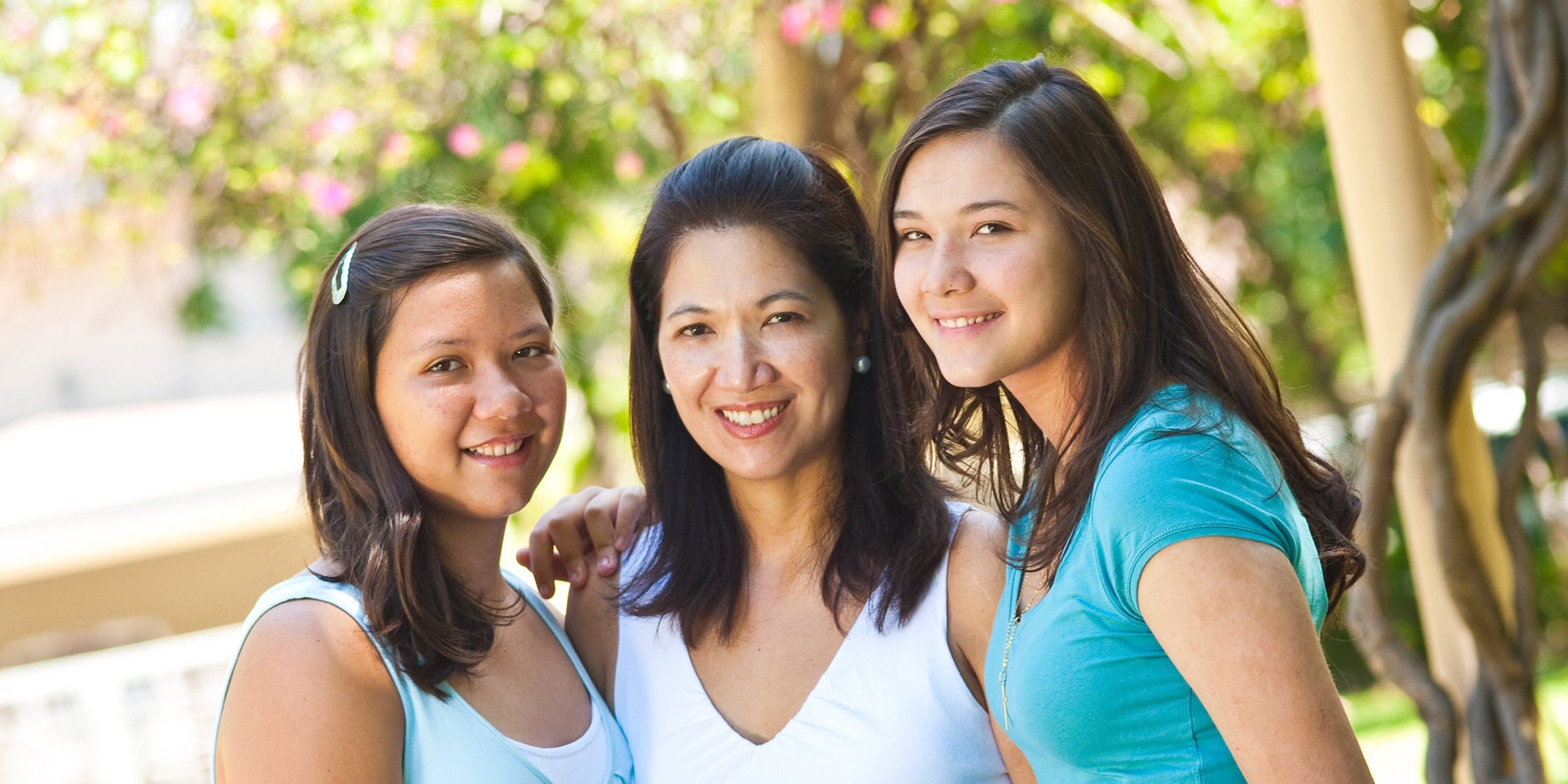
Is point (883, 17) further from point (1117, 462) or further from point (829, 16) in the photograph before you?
point (1117, 462)

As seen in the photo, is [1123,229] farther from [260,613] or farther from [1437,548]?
[1437,548]

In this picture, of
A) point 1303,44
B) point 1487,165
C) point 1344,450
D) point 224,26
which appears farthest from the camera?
point 1344,450

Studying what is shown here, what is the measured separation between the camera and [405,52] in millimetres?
4762

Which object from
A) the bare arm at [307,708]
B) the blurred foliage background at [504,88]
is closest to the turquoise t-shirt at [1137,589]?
the bare arm at [307,708]

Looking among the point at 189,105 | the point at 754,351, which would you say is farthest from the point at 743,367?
the point at 189,105

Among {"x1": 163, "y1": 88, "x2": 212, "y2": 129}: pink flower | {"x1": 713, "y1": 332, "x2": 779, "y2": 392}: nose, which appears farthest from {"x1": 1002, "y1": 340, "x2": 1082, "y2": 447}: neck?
{"x1": 163, "y1": 88, "x2": 212, "y2": 129}: pink flower

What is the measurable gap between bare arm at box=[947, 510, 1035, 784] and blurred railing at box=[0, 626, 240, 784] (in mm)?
4086

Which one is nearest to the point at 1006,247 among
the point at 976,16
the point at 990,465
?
the point at 990,465

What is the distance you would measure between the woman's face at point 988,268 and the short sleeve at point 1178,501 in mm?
227

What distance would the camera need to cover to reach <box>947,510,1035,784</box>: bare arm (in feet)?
6.35

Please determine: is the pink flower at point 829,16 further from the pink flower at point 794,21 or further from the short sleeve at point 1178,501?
the short sleeve at point 1178,501

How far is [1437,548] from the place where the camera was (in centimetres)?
280

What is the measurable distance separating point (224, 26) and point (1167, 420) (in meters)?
4.20

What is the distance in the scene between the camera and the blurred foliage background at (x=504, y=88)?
15.3 ft
